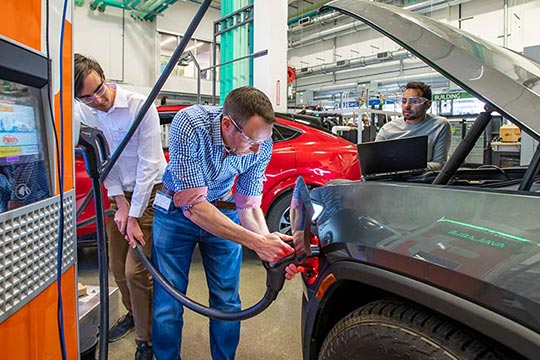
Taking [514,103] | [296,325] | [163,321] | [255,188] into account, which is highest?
[514,103]

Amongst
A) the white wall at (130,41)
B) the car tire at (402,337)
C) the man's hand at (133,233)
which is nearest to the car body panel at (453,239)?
the car tire at (402,337)

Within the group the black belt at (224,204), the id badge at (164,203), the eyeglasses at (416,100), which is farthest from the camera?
the eyeglasses at (416,100)

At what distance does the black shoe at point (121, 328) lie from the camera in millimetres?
2111

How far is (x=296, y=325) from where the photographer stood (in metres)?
2.29

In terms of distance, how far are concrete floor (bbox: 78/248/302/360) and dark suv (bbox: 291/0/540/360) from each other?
2.89 feet

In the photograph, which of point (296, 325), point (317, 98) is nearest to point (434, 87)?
point (317, 98)

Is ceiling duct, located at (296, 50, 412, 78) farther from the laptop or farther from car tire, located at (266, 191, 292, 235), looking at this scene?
the laptop

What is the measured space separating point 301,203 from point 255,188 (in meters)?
0.62

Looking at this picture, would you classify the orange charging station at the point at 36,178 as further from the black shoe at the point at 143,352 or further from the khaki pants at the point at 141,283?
the black shoe at the point at 143,352

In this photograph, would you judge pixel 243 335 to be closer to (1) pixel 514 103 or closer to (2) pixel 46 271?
(2) pixel 46 271

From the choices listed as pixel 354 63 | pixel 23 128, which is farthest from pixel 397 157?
pixel 354 63

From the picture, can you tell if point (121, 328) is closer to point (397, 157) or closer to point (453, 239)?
point (397, 157)

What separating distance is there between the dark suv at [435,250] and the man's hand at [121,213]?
3.32ft

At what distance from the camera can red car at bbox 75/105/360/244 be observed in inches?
127
